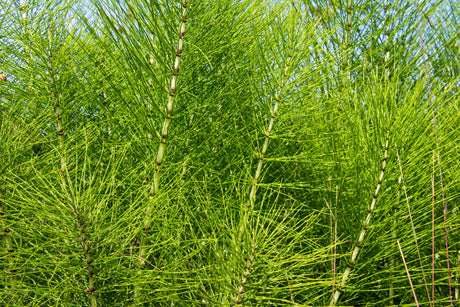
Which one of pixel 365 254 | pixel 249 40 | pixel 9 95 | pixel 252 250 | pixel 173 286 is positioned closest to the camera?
pixel 252 250

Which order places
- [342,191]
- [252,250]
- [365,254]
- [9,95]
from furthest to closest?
[9,95], [342,191], [365,254], [252,250]

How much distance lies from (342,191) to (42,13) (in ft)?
5.06

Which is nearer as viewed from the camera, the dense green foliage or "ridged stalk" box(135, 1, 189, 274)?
the dense green foliage

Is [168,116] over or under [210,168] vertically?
over

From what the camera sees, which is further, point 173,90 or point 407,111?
point 173,90

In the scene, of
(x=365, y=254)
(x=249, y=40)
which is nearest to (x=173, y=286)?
(x=365, y=254)

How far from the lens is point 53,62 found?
1.76m

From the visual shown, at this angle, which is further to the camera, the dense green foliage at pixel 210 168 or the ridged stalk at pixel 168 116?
the ridged stalk at pixel 168 116

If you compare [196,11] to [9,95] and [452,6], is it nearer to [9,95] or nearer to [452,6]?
[9,95]

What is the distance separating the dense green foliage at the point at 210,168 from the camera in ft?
4.42

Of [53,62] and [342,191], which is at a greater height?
[53,62]

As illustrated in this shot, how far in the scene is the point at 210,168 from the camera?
70.8 inches

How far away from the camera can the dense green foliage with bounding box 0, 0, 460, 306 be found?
4.42 feet

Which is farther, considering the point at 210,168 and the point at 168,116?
the point at 210,168
